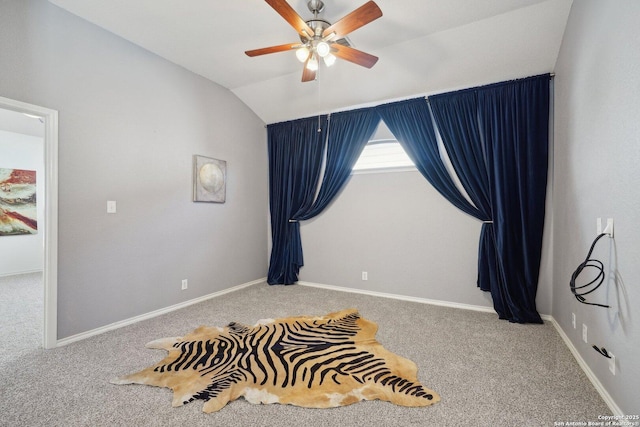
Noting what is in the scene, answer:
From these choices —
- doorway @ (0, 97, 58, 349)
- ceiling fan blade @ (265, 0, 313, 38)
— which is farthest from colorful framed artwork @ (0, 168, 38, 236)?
ceiling fan blade @ (265, 0, 313, 38)

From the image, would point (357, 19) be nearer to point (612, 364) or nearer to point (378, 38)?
point (378, 38)

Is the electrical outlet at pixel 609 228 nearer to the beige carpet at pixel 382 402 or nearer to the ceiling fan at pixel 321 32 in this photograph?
the beige carpet at pixel 382 402

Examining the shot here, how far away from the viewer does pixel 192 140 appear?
349cm

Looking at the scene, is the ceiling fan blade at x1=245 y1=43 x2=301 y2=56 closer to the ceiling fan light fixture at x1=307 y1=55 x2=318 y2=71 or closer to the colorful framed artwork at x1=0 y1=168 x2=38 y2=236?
the ceiling fan light fixture at x1=307 y1=55 x2=318 y2=71

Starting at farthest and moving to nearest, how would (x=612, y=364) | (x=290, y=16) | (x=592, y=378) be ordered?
1. (x=290, y=16)
2. (x=592, y=378)
3. (x=612, y=364)

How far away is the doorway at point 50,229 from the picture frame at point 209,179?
4.34 feet

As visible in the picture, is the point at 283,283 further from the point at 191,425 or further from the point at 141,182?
the point at 191,425

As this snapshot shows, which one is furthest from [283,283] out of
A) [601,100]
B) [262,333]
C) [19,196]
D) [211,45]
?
[19,196]

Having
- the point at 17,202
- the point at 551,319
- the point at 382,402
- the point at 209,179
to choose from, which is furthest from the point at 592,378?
the point at 17,202

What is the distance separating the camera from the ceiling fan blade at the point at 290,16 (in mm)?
1796

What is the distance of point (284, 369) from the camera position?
2.00 meters

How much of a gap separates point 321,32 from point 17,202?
253 inches

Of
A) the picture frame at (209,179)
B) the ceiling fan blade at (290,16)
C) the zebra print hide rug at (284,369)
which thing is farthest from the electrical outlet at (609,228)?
the picture frame at (209,179)

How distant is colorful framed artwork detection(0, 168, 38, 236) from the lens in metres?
4.98
